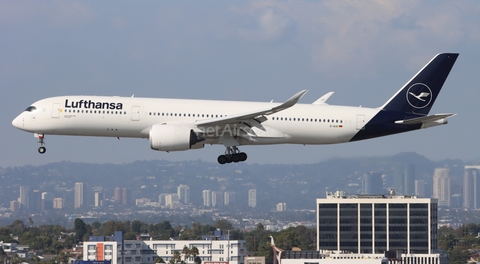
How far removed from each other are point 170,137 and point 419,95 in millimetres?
15560

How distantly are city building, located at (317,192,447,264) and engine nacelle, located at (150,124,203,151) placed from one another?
62.7m

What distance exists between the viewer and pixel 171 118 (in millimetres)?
46938

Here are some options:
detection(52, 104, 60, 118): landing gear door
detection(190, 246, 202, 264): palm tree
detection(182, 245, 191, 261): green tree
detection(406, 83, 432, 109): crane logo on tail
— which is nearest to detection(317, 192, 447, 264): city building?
detection(190, 246, 202, 264): palm tree

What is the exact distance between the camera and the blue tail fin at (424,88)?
164 ft

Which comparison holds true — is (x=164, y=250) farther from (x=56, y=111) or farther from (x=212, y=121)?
(x=212, y=121)

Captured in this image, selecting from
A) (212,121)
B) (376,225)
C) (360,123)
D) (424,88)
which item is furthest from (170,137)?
(376,225)

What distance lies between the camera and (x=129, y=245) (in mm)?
113000

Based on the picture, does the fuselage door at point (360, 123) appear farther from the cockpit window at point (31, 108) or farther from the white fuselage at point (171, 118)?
the cockpit window at point (31, 108)

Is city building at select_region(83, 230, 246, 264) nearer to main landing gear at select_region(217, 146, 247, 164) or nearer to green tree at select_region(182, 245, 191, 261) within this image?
green tree at select_region(182, 245, 191, 261)

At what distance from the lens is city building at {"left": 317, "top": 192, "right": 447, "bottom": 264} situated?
106188 millimetres

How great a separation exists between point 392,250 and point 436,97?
185ft

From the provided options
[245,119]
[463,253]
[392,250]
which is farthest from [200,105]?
[463,253]

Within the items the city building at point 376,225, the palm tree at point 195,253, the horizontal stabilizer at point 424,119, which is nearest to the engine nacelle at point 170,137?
the horizontal stabilizer at point 424,119

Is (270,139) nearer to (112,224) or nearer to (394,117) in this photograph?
(394,117)
